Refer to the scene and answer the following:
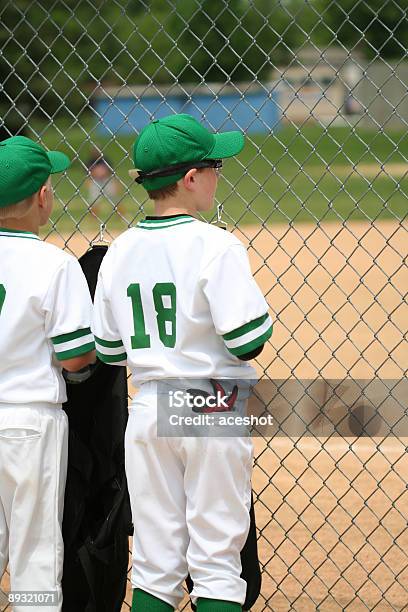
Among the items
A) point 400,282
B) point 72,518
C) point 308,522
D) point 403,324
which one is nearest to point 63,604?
point 72,518

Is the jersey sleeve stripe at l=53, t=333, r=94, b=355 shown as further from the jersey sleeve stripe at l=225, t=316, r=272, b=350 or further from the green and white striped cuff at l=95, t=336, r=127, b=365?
the jersey sleeve stripe at l=225, t=316, r=272, b=350

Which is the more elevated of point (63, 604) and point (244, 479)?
point (244, 479)

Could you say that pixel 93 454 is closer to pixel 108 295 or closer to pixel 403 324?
pixel 108 295

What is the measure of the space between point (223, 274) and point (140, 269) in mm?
265

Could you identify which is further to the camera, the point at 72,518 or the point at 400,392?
the point at 400,392

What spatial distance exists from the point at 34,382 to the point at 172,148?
2.56ft

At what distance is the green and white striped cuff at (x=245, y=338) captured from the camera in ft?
8.57

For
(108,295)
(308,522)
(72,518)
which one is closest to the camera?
(108,295)

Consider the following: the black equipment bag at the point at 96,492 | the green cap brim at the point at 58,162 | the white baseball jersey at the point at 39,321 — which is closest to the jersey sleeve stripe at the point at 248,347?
the white baseball jersey at the point at 39,321

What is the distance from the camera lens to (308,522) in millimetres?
4652

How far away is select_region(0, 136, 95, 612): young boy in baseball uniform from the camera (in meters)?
2.84

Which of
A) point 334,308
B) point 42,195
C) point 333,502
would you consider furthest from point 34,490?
point 334,308

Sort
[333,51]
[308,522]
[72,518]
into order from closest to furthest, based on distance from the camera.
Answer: [72,518] → [308,522] → [333,51]

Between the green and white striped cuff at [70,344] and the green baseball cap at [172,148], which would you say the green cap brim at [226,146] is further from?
the green and white striped cuff at [70,344]
